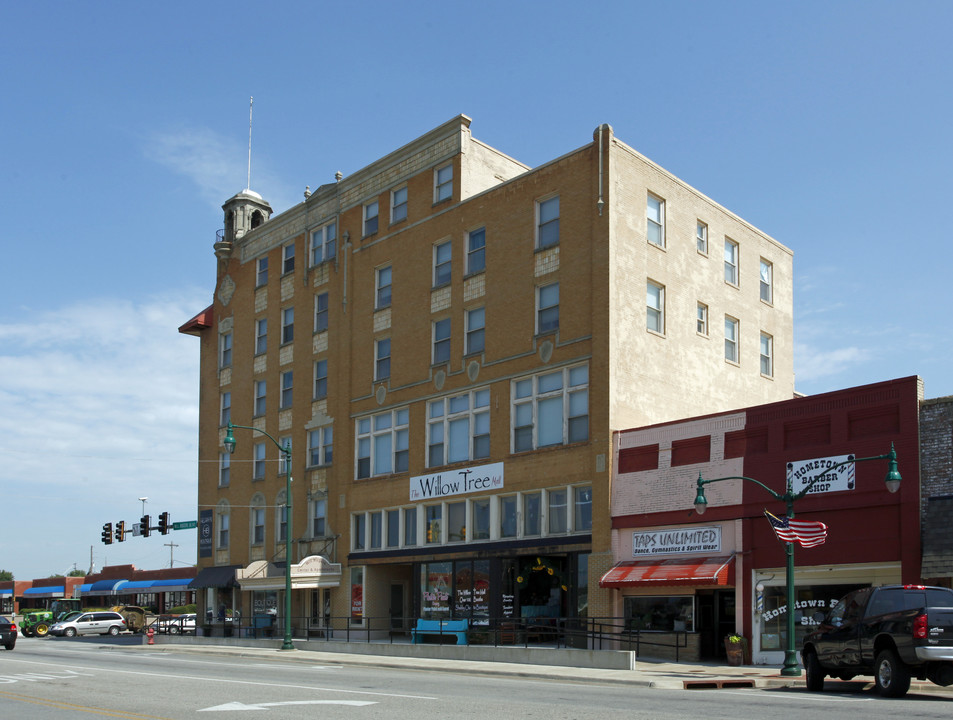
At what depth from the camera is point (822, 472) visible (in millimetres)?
27688

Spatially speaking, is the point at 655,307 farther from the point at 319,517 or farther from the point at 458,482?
the point at 319,517

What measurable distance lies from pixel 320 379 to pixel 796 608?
25.2 metres

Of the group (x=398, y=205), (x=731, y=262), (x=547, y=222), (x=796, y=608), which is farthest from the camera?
(x=398, y=205)

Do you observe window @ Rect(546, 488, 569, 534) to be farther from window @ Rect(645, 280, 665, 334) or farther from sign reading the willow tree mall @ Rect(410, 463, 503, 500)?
window @ Rect(645, 280, 665, 334)

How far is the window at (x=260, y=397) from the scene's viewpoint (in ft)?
168

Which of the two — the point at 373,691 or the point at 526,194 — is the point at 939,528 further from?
the point at 526,194

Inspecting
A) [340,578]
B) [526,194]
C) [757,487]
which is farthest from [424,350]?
[757,487]

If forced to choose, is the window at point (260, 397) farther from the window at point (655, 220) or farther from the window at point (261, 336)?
the window at point (655, 220)

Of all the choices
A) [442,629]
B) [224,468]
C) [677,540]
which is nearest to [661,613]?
[677,540]

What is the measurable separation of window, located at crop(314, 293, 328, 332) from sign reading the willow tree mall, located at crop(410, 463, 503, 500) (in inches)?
393

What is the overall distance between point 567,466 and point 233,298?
2582 cm

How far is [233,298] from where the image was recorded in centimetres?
5484

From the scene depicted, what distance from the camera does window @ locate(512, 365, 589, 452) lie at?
35.4m

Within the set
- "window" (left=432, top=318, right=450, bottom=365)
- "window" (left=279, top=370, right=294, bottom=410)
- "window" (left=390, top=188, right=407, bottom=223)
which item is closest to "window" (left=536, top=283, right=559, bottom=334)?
"window" (left=432, top=318, right=450, bottom=365)
